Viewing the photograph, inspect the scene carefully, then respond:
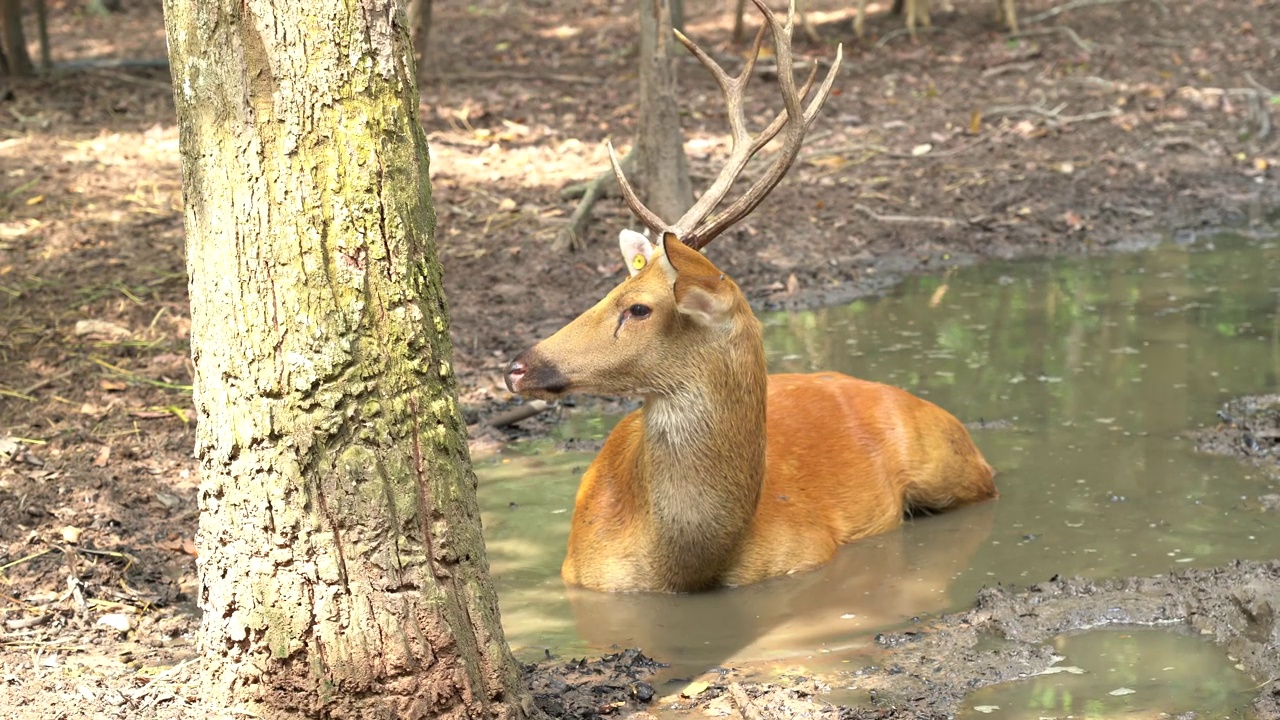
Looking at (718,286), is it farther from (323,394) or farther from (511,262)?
(511,262)

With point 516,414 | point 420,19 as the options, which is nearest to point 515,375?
point 516,414

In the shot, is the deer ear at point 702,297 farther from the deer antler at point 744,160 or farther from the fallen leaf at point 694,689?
the fallen leaf at point 694,689

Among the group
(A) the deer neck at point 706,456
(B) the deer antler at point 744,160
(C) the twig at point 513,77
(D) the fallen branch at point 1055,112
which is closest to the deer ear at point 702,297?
(A) the deer neck at point 706,456

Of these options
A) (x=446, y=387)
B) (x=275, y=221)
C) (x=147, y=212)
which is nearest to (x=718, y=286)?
(x=446, y=387)

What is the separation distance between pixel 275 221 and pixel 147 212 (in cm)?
730

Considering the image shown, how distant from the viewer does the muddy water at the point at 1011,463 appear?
203 inches

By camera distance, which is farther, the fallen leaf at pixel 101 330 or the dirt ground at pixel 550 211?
the fallen leaf at pixel 101 330

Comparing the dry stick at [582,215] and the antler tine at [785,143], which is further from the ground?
the antler tine at [785,143]

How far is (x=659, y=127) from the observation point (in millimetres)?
9531

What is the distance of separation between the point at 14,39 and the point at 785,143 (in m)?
10.0

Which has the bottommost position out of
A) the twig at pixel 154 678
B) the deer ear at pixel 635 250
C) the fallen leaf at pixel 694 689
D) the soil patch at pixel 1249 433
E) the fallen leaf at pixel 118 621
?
the soil patch at pixel 1249 433

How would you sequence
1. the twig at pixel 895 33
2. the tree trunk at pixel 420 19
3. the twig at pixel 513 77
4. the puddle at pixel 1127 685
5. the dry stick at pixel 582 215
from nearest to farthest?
1. the puddle at pixel 1127 685
2. the dry stick at pixel 582 215
3. the tree trunk at pixel 420 19
4. the twig at pixel 513 77
5. the twig at pixel 895 33

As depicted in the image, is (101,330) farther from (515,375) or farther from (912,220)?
(912,220)

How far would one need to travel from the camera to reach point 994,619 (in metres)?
4.80
